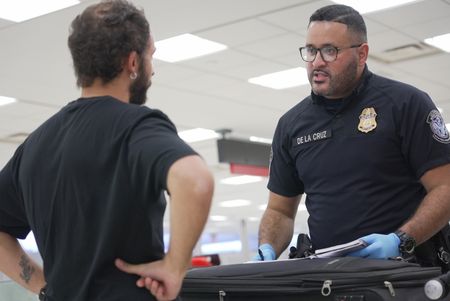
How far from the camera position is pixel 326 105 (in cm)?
253

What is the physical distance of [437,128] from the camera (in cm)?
235

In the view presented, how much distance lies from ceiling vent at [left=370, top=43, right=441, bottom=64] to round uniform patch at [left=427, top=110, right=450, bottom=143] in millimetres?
5334

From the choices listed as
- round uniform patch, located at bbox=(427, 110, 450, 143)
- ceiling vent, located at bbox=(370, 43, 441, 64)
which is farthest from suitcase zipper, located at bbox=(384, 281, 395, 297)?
ceiling vent, located at bbox=(370, 43, 441, 64)

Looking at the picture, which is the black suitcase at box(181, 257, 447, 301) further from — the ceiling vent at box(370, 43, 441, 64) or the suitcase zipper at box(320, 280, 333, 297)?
the ceiling vent at box(370, 43, 441, 64)

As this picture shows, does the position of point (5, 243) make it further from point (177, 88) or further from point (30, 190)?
point (177, 88)

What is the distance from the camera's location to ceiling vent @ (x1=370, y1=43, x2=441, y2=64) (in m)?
7.57

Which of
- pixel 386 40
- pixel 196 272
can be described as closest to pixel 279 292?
pixel 196 272

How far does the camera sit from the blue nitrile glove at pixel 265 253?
99.3 inches

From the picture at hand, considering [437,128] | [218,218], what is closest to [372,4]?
[437,128]

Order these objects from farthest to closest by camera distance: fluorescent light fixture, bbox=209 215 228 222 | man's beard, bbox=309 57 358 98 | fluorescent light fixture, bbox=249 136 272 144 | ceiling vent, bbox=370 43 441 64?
fluorescent light fixture, bbox=209 215 228 222
fluorescent light fixture, bbox=249 136 272 144
ceiling vent, bbox=370 43 441 64
man's beard, bbox=309 57 358 98

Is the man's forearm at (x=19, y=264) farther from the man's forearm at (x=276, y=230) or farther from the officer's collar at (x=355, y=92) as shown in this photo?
the officer's collar at (x=355, y=92)

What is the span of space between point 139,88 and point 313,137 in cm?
94

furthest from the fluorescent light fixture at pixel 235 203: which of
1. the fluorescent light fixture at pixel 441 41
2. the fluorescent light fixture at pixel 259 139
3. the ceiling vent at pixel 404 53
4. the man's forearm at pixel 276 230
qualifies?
the man's forearm at pixel 276 230

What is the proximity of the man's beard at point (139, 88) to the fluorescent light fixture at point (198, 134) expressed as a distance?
364 inches
